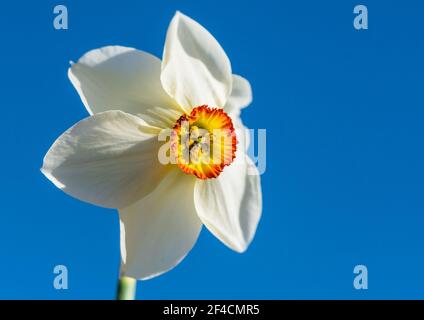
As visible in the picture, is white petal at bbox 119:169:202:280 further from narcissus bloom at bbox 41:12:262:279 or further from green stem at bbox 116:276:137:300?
green stem at bbox 116:276:137:300

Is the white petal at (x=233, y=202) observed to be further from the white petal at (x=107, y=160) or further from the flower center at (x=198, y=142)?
the white petal at (x=107, y=160)

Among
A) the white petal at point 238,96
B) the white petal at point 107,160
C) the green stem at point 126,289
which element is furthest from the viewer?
the white petal at point 238,96

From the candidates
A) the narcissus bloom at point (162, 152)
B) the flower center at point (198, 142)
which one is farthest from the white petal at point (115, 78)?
the flower center at point (198, 142)

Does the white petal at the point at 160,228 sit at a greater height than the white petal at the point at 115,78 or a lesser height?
lesser

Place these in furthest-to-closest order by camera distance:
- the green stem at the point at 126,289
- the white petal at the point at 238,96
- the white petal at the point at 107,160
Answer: the white petal at the point at 238,96, the white petal at the point at 107,160, the green stem at the point at 126,289

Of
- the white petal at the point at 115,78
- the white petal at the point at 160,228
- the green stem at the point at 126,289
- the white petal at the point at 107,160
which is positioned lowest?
the green stem at the point at 126,289

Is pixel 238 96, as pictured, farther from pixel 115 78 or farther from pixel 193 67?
pixel 115 78

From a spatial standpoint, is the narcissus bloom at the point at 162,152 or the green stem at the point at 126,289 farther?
the narcissus bloom at the point at 162,152
